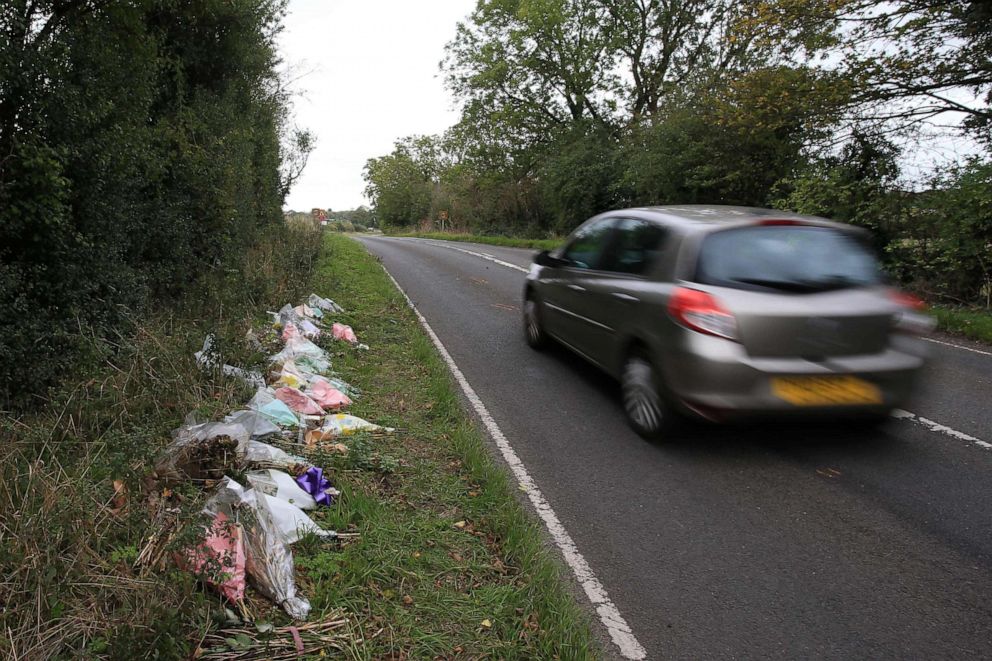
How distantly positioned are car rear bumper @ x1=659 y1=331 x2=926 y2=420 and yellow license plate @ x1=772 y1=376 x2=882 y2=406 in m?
0.02

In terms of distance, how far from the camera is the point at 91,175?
16.9 feet

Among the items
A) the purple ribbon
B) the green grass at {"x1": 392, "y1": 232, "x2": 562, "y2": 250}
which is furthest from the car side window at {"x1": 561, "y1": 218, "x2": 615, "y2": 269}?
the green grass at {"x1": 392, "y1": 232, "x2": 562, "y2": 250}

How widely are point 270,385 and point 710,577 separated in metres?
3.85

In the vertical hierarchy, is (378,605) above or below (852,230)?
below

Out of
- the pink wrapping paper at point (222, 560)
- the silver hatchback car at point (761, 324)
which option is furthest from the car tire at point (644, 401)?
the pink wrapping paper at point (222, 560)

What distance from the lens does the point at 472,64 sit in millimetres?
32844

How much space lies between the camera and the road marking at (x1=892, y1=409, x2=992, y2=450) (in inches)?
178

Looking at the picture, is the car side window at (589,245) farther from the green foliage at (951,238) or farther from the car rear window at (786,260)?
the green foliage at (951,238)

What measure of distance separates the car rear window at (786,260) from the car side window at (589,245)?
1512 millimetres

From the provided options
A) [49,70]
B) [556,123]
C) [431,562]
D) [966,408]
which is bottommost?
[431,562]

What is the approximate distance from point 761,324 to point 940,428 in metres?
2.09

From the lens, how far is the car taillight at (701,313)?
4055 millimetres

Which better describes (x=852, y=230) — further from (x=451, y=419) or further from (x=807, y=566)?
(x=451, y=419)

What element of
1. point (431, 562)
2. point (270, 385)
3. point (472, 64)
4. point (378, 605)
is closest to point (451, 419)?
point (270, 385)
